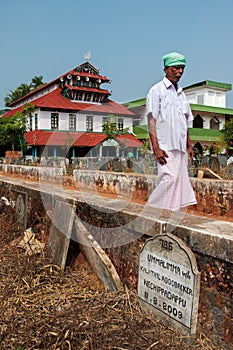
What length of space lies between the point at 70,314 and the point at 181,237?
0.84 m

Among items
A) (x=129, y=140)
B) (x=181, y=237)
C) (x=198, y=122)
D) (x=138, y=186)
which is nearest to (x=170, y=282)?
(x=181, y=237)

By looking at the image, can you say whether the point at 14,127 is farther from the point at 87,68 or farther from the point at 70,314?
the point at 70,314

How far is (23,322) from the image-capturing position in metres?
2.28

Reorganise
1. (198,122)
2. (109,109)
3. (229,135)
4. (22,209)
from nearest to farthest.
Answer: (22,209)
(229,135)
(109,109)
(198,122)

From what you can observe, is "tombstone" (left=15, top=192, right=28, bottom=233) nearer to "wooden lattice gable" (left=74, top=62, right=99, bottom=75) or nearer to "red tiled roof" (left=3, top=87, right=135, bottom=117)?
"red tiled roof" (left=3, top=87, right=135, bottom=117)

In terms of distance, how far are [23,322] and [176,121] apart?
1983mm

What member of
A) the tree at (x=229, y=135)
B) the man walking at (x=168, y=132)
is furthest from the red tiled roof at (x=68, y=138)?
the man walking at (x=168, y=132)

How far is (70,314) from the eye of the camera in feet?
7.53

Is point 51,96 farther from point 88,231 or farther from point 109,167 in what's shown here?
point 88,231

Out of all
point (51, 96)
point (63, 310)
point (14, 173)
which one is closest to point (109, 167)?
point (14, 173)

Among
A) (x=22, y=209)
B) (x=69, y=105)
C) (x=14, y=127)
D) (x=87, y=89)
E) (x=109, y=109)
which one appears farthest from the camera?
(x=109, y=109)

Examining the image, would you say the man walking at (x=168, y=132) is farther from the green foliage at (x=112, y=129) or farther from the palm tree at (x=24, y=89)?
the palm tree at (x=24, y=89)

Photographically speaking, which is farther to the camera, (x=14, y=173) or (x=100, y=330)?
(x=14, y=173)

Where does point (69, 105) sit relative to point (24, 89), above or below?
below
